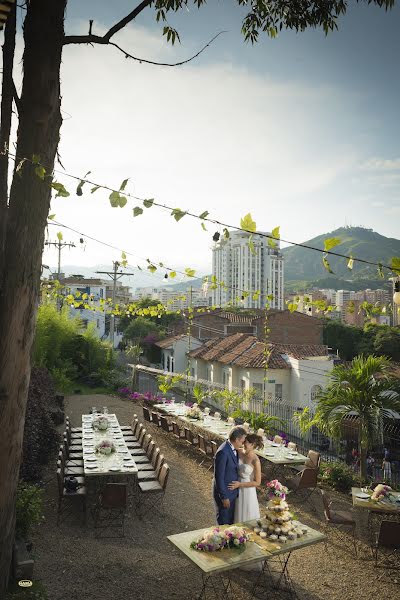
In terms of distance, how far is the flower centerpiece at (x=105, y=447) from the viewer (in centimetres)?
903

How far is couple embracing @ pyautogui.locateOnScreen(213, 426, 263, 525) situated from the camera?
20.6ft

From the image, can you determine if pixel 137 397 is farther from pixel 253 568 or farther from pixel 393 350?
pixel 393 350

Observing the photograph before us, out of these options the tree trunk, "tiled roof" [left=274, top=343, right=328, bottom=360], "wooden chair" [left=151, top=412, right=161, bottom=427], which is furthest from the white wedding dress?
"tiled roof" [left=274, top=343, right=328, bottom=360]

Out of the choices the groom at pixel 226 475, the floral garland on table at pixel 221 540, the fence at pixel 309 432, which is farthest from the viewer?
the fence at pixel 309 432

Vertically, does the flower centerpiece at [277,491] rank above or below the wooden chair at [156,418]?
above

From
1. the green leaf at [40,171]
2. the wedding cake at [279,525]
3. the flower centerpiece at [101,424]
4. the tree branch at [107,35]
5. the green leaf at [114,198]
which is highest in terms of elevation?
the tree branch at [107,35]

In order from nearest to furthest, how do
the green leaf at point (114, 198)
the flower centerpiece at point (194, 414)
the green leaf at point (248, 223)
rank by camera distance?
1. the green leaf at point (114, 198)
2. the green leaf at point (248, 223)
3. the flower centerpiece at point (194, 414)

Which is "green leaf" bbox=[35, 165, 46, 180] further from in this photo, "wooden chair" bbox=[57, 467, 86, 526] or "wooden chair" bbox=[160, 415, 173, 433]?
"wooden chair" bbox=[160, 415, 173, 433]

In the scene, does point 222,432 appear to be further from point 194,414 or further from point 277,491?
point 277,491

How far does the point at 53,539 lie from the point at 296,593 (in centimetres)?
348

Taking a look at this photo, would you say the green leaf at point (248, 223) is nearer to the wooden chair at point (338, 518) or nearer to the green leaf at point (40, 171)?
the green leaf at point (40, 171)

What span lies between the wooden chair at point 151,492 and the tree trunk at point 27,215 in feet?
13.1

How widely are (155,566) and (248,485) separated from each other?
1.60 meters

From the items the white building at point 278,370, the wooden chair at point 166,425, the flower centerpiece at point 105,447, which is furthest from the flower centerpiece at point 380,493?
the white building at point 278,370
